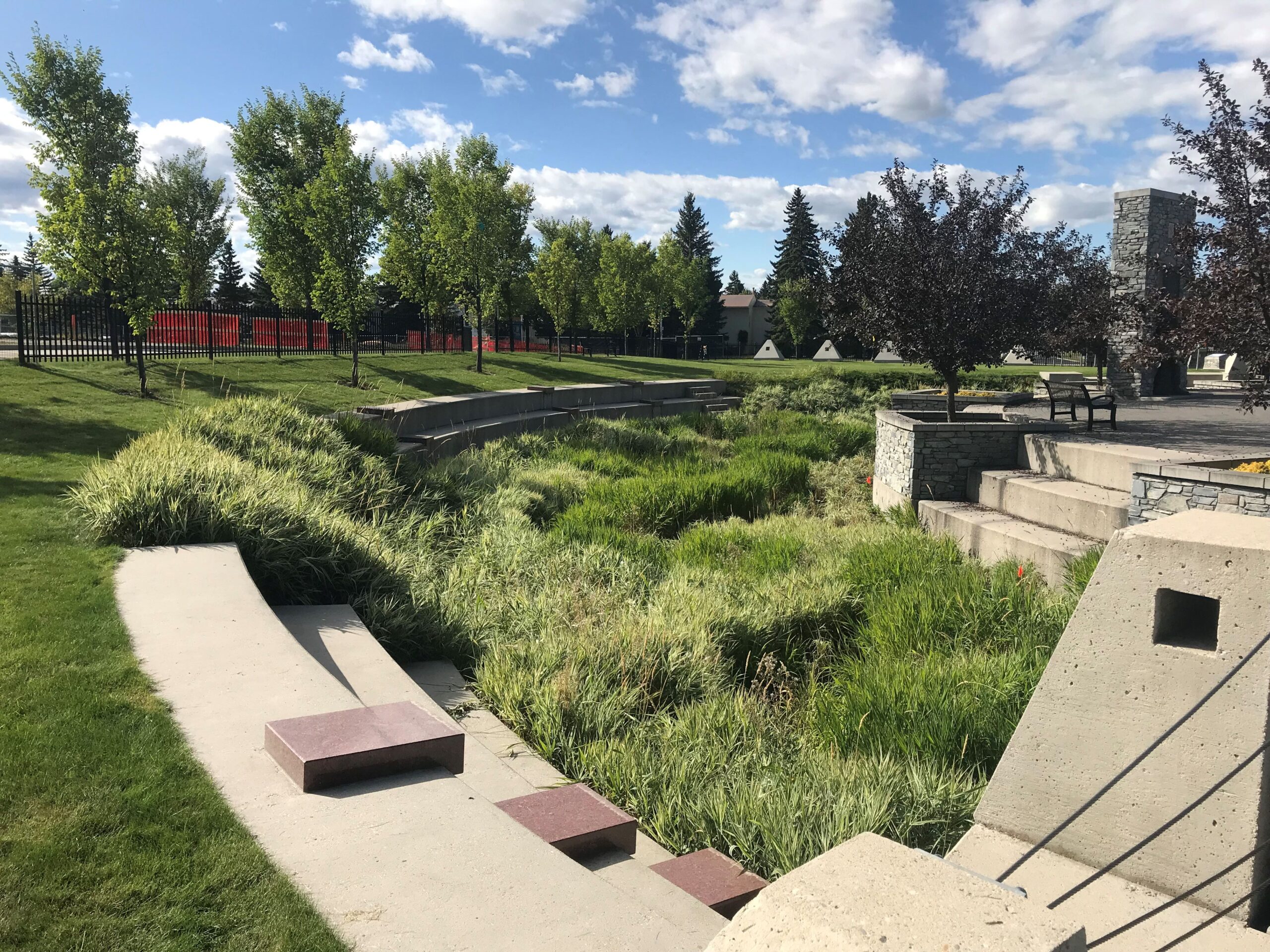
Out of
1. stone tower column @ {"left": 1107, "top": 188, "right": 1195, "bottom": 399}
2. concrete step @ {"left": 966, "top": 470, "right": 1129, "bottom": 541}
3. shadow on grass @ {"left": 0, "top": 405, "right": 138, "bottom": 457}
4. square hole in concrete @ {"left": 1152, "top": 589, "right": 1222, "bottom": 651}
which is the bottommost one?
concrete step @ {"left": 966, "top": 470, "right": 1129, "bottom": 541}

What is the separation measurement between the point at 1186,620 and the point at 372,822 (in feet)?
9.41

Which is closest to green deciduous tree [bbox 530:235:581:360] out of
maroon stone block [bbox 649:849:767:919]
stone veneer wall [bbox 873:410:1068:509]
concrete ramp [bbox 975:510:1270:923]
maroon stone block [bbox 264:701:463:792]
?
stone veneer wall [bbox 873:410:1068:509]

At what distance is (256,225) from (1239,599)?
36663 millimetres

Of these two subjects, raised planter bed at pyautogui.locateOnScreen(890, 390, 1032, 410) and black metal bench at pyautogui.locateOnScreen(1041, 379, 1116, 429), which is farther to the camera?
raised planter bed at pyautogui.locateOnScreen(890, 390, 1032, 410)

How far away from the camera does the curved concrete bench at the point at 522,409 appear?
12844 mm

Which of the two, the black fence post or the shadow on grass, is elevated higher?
the black fence post

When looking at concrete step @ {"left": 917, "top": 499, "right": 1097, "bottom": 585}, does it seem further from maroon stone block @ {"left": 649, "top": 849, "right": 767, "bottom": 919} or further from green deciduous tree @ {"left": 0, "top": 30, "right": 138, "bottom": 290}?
green deciduous tree @ {"left": 0, "top": 30, "right": 138, "bottom": 290}

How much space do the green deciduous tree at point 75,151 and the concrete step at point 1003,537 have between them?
13.4 meters

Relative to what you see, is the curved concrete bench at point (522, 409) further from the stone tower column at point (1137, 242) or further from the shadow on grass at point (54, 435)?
the stone tower column at point (1137, 242)

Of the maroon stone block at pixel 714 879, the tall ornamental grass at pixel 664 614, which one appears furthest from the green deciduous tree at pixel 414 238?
the maroon stone block at pixel 714 879

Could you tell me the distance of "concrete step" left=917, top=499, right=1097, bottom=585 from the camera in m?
7.65

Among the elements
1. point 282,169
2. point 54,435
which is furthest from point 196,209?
point 54,435

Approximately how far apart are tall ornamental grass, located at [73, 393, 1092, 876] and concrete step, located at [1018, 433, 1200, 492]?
1.80m

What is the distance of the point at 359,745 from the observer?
329cm
